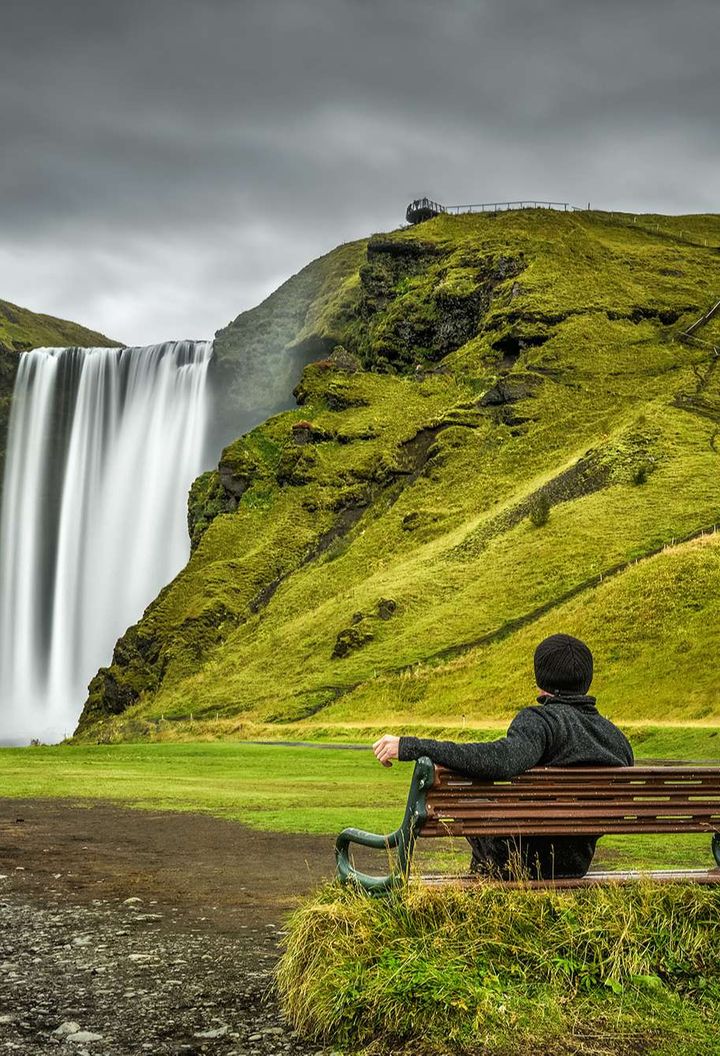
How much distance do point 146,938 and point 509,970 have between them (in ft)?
13.4

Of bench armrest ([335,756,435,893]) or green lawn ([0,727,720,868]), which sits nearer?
bench armrest ([335,756,435,893])

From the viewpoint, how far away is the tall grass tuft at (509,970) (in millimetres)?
5469

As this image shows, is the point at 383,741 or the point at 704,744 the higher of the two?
the point at 383,741

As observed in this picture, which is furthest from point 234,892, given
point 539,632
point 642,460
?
point 642,460

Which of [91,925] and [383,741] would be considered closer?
[383,741]

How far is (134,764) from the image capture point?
127 feet

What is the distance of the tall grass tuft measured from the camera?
5469 millimetres

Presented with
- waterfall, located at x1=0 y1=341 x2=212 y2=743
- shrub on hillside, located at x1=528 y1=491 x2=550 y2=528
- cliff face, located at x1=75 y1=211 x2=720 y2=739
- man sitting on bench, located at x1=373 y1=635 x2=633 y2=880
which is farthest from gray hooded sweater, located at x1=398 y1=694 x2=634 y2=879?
waterfall, located at x1=0 y1=341 x2=212 y2=743

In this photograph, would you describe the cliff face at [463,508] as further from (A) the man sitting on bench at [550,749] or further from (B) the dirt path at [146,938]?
(A) the man sitting on bench at [550,749]

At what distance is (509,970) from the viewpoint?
5.95 m

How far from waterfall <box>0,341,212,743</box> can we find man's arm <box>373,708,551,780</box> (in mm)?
95462

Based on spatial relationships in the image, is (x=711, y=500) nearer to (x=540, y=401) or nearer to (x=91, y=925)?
(x=540, y=401)

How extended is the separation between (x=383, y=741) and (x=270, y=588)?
8398cm

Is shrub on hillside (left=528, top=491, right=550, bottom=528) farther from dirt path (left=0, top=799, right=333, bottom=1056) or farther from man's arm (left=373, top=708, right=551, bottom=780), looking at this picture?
man's arm (left=373, top=708, right=551, bottom=780)
